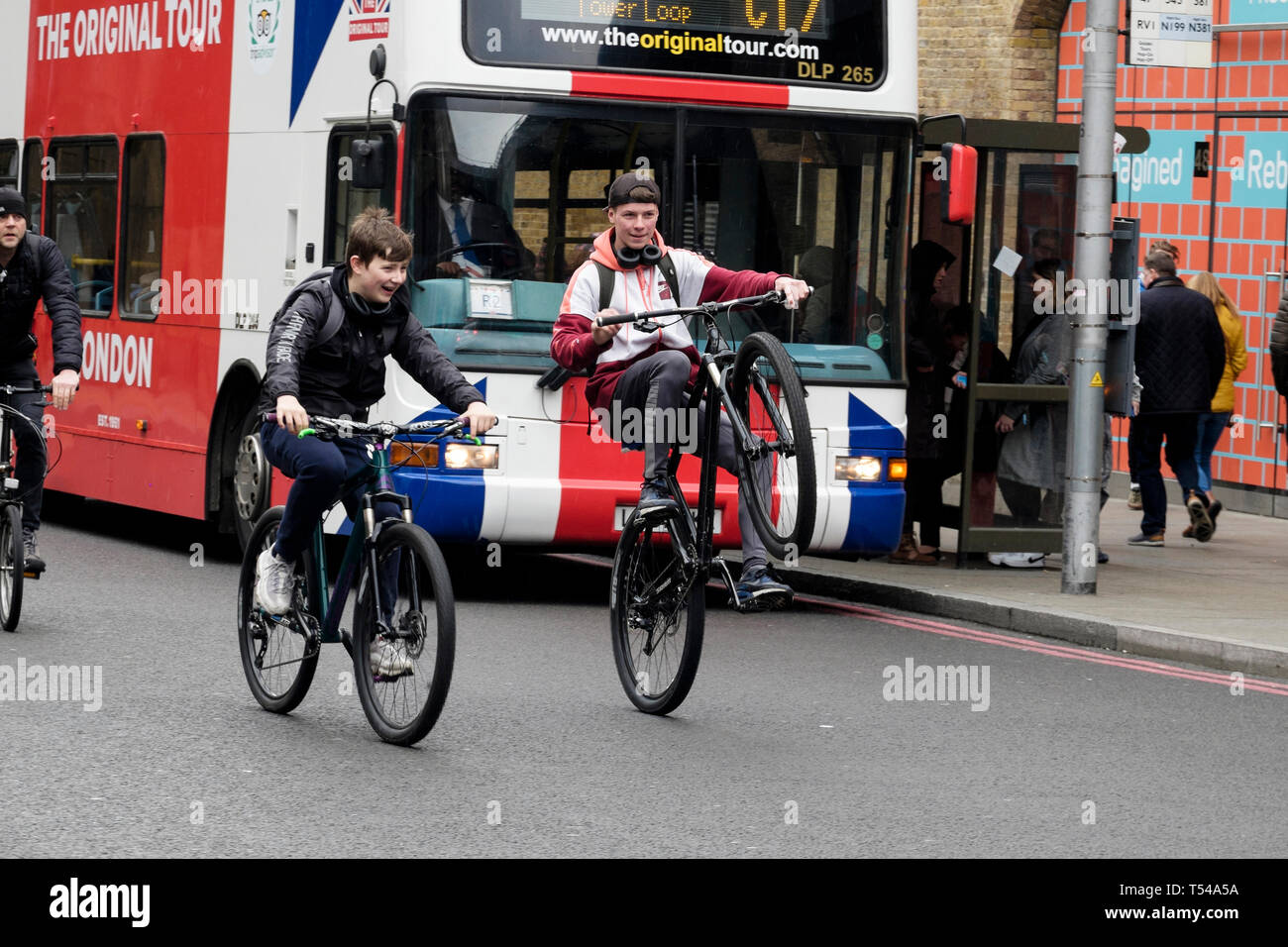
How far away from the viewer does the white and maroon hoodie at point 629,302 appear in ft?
28.1

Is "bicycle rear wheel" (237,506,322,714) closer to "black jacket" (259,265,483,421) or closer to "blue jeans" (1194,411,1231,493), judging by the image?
"black jacket" (259,265,483,421)

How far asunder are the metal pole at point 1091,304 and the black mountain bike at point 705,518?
161 inches

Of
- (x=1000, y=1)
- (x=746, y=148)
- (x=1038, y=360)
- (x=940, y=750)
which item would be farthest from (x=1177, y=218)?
(x=940, y=750)

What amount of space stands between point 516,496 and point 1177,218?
9075mm

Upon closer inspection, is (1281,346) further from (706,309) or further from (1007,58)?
(1007,58)

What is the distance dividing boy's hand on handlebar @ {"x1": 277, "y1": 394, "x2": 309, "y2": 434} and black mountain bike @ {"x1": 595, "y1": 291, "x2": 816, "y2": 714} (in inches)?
52.0

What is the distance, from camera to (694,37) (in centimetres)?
1143

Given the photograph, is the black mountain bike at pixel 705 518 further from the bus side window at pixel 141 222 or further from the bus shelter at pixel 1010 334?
the bus side window at pixel 141 222

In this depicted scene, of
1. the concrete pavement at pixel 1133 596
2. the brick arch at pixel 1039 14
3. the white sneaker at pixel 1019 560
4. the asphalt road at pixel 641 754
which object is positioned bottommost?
the asphalt road at pixel 641 754

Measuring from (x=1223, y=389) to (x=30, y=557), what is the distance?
9415mm

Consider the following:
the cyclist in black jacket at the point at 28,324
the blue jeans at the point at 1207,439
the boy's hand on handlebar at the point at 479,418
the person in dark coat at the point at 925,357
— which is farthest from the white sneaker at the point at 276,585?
the blue jeans at the point at 1207,439

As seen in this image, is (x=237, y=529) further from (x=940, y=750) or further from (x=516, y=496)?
(x=940, y=750)

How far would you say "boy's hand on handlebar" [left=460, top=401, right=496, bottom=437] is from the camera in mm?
7281

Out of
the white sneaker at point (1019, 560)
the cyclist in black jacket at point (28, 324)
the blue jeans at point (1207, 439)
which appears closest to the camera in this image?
the cyclist in black jacket at point (28, 324)
